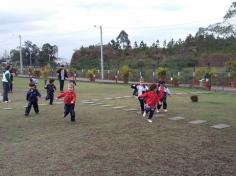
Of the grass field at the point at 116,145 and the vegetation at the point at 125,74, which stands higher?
the vegetation at the point at 125,74

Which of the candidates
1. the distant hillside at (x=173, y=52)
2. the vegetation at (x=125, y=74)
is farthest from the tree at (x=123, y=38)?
the vegetation at (x=125, y=74)

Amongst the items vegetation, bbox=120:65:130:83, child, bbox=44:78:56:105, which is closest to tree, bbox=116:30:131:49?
vegetation, bbox=120:65:130:83

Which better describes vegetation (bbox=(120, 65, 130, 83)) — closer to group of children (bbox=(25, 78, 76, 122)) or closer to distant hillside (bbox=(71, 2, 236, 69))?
distant hillside (bbox=(71, 2, 236, 69))

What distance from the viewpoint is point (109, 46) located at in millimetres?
69438

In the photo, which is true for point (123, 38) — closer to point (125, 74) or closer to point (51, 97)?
point (125, 74)

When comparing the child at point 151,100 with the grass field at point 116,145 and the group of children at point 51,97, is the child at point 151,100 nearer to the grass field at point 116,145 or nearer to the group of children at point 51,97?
the grass field at point 116,145

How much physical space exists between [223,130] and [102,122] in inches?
145

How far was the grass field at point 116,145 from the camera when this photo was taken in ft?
24.3

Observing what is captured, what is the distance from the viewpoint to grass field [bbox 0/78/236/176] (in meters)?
7.40

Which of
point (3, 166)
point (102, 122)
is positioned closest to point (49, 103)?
point (102, 122)

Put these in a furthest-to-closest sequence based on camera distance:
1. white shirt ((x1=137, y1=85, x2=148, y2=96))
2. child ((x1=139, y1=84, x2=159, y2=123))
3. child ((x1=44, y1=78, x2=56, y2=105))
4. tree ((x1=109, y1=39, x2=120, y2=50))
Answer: tree ((x1=109, y1=39, x2=120, y2=50)), child ((x1=44, y1=78, x2=56, y2=105)), white shirt ((x1=137, y1=85, x2=148, y2=96)), child ((x1=139, y1=84, x2=159, y2=123))

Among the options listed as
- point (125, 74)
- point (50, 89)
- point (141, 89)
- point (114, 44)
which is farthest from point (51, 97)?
point (114, 44)

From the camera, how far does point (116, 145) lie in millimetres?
9336

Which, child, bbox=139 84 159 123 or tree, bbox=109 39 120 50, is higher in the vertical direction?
tree, bbox=109 39 120 50
